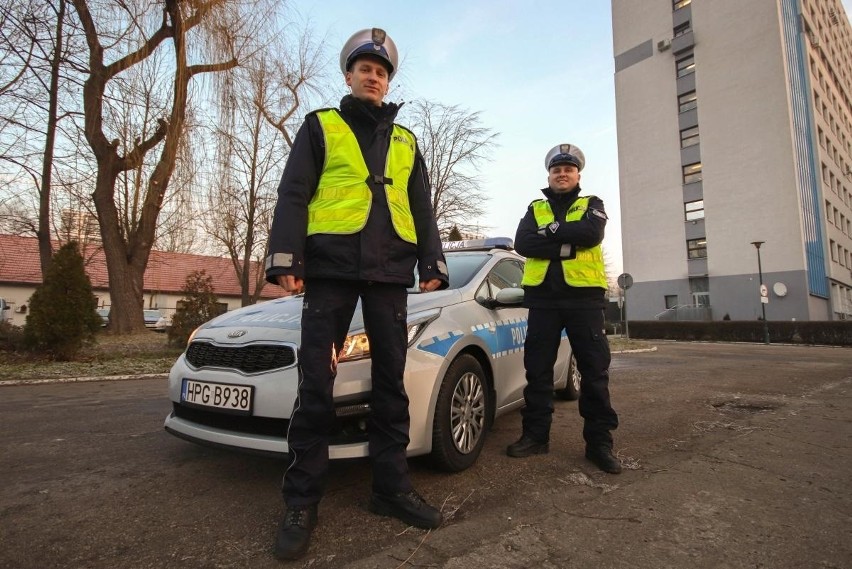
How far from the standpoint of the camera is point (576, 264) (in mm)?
3064

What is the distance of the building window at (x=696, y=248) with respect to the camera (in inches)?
1113

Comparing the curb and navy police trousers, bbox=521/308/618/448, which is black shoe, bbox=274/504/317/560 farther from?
the curb

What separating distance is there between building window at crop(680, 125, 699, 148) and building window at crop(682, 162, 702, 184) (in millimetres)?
1267

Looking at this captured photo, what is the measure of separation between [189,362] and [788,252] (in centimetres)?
3042

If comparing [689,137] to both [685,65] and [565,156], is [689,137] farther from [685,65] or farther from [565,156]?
[565,156]

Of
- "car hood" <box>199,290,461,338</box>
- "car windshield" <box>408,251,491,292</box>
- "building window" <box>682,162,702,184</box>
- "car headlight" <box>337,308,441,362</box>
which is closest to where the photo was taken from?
"car headlight" <box>337,308,441,362</box>

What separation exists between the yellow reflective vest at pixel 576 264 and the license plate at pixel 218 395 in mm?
1883

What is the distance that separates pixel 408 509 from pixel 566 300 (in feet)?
5.35

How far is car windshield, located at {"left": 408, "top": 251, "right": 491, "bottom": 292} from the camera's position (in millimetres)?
3398

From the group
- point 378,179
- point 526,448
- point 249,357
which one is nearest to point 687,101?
point 526,448

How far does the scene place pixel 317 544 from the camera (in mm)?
1913

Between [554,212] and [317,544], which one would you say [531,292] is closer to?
[554,212]

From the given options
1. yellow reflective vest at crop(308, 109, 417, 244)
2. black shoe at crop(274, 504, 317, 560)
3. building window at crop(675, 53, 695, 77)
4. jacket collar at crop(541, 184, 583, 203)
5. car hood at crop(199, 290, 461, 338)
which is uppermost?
building window at crop(675, 53, 695, 77)

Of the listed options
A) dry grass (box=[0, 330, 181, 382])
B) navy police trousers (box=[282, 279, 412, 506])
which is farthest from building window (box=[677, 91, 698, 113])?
navy police trousers (box=[282, 279, 412, 506])
